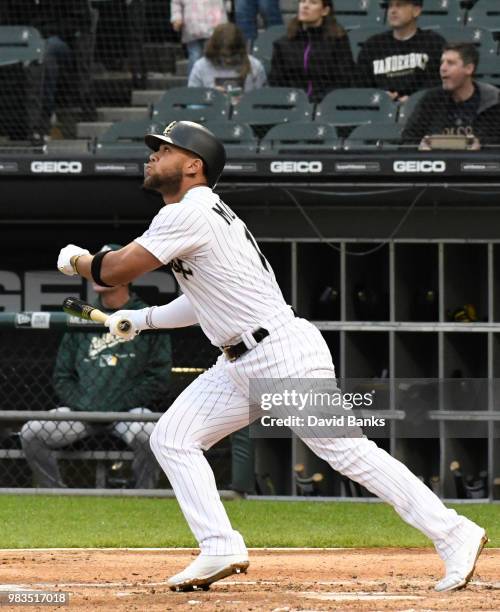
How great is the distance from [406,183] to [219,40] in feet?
7.49

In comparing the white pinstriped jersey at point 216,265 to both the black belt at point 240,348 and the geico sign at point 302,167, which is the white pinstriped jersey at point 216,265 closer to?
the black belt at point 240,348

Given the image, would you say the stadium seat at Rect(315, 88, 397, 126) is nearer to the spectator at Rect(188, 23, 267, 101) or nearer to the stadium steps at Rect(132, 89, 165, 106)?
the spectator at Rect(188, 23, 267, 101)

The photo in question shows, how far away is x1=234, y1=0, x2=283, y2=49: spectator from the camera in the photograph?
35.6 ft

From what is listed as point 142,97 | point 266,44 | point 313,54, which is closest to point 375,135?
point 313,54

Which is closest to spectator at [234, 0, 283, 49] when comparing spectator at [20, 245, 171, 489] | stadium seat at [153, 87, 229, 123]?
stadium seat at [153, 87, 229, 123]

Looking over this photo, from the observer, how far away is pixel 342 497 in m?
7.73

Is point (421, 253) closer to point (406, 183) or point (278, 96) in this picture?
point (406, 183)

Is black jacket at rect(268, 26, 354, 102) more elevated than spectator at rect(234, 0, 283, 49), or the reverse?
spectator at rect(234, 0, 283, 49)

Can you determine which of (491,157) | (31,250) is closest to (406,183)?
(491,157)

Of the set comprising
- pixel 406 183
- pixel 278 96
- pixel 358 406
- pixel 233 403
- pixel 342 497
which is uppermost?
pixel 278 96

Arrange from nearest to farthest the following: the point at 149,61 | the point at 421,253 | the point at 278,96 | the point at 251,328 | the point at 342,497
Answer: the point at 251,328 → the point at 342,497 → the point at 421,253 → the point at 278,96 → the point at 149,61

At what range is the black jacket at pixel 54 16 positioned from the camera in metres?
10.7

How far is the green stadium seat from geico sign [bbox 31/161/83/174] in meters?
2.05

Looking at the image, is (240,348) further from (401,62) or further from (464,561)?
(401,62)
